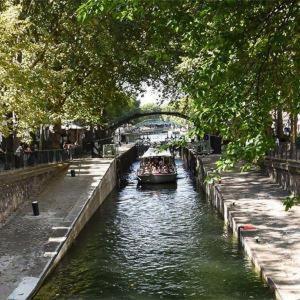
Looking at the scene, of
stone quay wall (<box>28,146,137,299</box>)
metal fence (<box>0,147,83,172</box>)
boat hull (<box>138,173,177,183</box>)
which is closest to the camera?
stone quay wall (<box>28,146,137,299</box>)

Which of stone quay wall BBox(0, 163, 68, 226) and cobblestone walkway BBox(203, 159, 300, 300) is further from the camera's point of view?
stone quay wall BBox(0, 163, 68, 226)

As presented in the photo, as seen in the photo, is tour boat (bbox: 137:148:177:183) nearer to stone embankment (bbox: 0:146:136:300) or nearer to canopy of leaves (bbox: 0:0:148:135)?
canopy of leaves (bbox: 0:0:148:135)

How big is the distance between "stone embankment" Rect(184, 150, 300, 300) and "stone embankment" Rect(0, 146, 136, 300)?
226 inches

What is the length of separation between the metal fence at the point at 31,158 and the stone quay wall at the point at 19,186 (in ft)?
1.05

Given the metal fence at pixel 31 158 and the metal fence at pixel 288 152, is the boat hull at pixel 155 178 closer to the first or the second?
the metal fence at pixel 31 158

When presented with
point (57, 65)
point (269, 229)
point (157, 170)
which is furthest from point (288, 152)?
point (157, 170)

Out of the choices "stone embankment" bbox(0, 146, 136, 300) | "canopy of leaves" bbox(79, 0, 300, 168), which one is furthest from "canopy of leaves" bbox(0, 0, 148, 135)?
"stone embankment" bbox(0, 146, 136, 300)

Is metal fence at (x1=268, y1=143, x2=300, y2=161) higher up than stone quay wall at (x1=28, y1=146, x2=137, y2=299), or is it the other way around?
metal fence at (x1=268, y1=143, x2=300, y2=161)

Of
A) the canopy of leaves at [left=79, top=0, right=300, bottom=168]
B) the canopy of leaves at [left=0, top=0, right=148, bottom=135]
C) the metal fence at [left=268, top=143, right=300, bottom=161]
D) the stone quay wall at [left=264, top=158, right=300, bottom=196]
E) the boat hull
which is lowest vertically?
the boat hull

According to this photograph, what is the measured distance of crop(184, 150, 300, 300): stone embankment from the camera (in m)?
12.7

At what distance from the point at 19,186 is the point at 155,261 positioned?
858 centimetres

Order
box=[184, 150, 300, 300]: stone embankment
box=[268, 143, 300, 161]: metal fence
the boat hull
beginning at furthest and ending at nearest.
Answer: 1. the boat hull
2. box=[268, 143, 300, 161]: metal fence
3. box=[184, 150, 300, 300]: stone embankment

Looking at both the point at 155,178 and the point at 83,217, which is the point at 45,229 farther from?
the point at 155,178

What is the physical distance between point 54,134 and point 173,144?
2940cm
